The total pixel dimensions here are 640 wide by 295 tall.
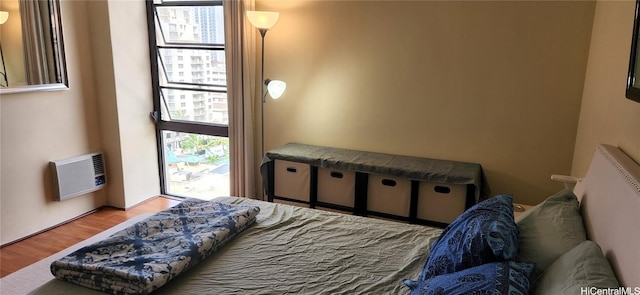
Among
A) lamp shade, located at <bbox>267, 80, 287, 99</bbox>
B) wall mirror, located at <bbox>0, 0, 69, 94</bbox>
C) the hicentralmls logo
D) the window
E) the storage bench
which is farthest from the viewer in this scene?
the window

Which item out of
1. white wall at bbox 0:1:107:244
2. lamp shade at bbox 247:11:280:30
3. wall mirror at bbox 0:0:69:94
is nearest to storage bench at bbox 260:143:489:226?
lamp shade at bbox 247:11:280:30

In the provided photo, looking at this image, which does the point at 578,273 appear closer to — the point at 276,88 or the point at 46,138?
the point at 276,88

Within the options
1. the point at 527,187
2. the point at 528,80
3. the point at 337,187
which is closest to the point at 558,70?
the point at 528,80

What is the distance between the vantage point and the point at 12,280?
8.65 feet

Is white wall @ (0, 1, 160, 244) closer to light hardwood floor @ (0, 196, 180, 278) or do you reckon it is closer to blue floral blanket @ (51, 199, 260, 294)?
light hardwood floor @ (0, 196, 180, 278)

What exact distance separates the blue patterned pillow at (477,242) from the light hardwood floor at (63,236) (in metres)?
2.83

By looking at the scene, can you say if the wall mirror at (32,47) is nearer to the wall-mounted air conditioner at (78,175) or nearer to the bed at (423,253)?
the wall-mounted air conditioner at (78,175)

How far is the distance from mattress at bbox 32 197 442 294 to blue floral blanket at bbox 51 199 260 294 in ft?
0.18

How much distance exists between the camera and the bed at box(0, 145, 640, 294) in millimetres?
1227

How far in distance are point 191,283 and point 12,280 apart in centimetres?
184

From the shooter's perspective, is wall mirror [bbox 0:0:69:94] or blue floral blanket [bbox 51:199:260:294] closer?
blue floral blanket [bbox 51:199:260:294]

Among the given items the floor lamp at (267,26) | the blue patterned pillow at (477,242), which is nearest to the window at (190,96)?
the floor lamp at (267,26)

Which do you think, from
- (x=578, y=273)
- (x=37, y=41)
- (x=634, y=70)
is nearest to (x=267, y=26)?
(x=37, y=41)

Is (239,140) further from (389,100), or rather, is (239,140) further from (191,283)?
(191,283)
